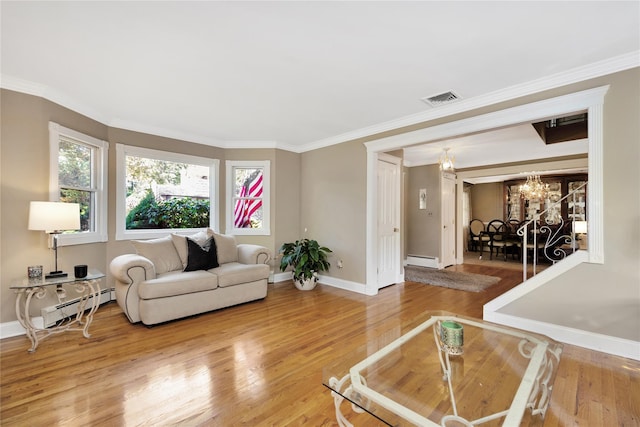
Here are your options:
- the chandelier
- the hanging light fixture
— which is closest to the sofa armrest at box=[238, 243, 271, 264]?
the hanging light fixture

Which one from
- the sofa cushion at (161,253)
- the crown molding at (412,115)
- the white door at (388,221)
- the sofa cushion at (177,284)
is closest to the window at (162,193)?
the crown molding at (412,115)

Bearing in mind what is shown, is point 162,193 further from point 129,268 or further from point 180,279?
point 180,279

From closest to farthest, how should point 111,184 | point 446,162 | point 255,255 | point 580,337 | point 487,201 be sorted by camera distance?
point 580,337 → point 111,184 → point 255,255 → point 446,162 → point 487,201

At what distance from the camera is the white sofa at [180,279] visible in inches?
115

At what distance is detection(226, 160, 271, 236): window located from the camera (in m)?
4.93

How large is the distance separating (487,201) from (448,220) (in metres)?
4.02

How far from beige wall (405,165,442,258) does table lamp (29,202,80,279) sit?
6132 mm

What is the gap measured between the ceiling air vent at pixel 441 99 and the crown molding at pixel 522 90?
11 cm

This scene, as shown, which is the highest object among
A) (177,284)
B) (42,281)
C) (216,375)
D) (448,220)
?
(448,220)

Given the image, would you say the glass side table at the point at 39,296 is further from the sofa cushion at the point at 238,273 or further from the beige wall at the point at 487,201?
the beige wall at the point at 487,201

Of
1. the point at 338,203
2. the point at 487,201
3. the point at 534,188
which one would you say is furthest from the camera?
the point at 487,201

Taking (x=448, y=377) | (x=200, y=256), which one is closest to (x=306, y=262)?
(x=200, y=256)

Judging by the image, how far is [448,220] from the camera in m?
6.55

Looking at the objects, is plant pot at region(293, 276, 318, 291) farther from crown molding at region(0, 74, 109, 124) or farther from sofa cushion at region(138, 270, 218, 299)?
crown molding at region(0, 74, 109, 124)
